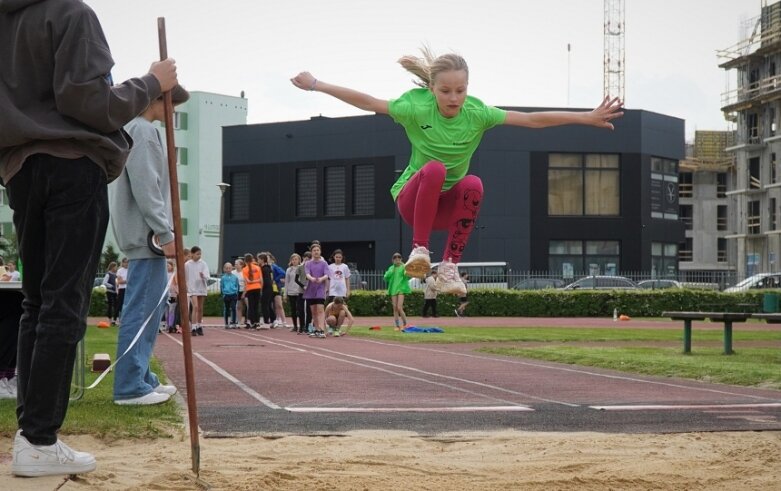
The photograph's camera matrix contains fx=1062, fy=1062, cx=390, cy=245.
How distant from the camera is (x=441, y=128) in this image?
716 cm

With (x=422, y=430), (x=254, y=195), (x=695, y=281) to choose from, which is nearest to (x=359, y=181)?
(x=254, y=195)

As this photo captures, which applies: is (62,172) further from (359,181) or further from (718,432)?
(359,181)

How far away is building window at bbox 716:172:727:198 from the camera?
285 ft

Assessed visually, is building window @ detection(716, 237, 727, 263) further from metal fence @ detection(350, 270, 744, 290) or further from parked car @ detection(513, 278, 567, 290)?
parked car @ detection(513, 278, 567, 290)

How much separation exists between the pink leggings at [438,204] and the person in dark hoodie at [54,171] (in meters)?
2.49

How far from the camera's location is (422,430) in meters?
7.01

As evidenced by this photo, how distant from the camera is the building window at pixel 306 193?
54.3 m

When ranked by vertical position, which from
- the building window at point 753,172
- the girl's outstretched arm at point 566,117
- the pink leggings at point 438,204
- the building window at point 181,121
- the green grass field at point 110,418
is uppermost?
the building window at point 181,121

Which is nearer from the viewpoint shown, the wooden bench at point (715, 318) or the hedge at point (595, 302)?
the wooden bench at point (715, 318)

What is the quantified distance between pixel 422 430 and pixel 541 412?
1532 millimetres

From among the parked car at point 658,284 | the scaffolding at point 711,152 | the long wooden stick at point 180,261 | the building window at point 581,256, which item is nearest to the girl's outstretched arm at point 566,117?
the long wooden stick at point 180,261

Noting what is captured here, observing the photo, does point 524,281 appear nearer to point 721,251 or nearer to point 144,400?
point 144,400

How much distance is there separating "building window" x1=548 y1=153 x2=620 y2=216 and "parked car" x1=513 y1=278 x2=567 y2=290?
8418 mm

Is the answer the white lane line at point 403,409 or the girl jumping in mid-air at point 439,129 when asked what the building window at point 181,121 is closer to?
the white lane line at point 403,409
